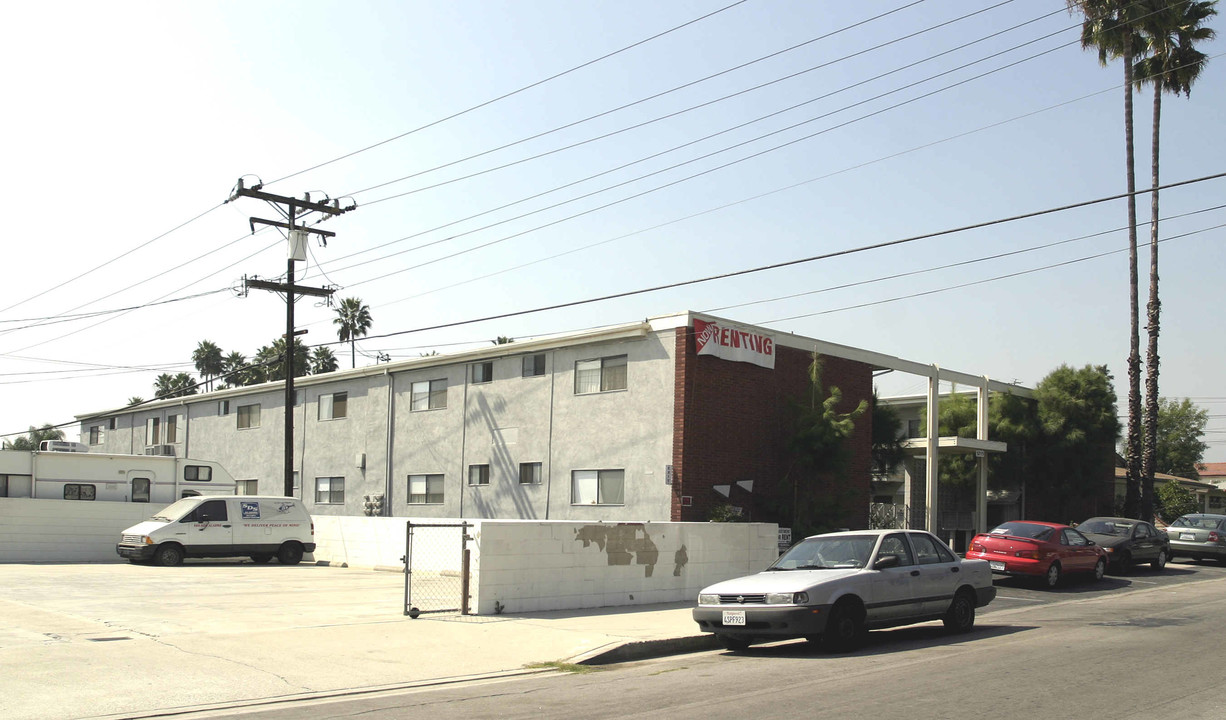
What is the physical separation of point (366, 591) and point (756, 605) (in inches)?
371

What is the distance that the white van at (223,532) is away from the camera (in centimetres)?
2556

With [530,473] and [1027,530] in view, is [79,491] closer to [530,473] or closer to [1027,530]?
[530,473]

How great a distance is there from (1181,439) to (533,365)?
77411mm

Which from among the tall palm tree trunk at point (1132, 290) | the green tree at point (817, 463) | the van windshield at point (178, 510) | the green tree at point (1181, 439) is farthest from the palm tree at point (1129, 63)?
the green tree at point (1181, 439)

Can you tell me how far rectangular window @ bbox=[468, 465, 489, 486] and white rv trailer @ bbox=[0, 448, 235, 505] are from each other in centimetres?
837

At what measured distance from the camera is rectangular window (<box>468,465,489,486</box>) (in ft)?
95.0

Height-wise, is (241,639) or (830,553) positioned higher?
(830,553)

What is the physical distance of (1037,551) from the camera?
21438 mm

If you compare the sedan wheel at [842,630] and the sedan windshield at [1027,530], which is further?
the sedan windshield at [1027,530]

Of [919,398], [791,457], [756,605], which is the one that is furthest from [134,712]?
[919,398]

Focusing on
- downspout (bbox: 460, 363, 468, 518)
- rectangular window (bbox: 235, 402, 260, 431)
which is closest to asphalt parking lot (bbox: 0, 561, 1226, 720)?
downspout (bbox: 460, 363, 468, 518)

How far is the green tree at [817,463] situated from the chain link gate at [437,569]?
27.9 feet

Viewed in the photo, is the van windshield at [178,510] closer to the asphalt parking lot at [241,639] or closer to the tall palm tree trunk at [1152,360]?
the asphalt parking lot at [241,639]

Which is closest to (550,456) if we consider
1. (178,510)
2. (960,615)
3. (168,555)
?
(178,510)
